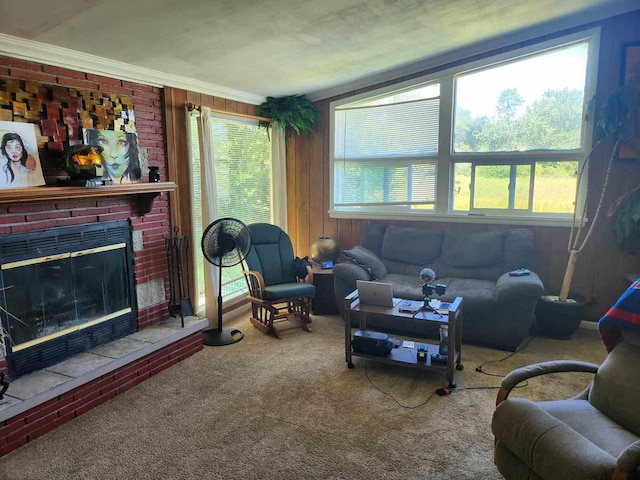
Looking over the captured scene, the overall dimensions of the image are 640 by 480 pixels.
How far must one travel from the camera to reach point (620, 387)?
191 cm

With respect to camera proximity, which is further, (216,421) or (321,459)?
(216,421)

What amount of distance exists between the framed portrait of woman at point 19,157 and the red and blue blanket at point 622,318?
3.27 meters

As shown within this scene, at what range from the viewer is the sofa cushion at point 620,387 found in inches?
72.7

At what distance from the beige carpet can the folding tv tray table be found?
0.45 ft

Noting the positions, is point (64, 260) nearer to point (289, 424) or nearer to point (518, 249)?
point (289, 424)

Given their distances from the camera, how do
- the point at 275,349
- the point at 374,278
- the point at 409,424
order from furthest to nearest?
the point at 374,278, the point at 275,349, the point at 409,424

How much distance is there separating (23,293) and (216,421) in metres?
1.46

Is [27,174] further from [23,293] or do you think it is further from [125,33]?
[125,33]

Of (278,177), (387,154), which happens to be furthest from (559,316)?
(278,177)

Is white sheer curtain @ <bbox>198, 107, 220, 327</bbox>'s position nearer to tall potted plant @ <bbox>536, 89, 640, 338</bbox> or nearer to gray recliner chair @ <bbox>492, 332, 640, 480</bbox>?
gray recliner chair @ <bbox>492, 332, 640, 480</bbox>

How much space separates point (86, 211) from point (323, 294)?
7.93 feet

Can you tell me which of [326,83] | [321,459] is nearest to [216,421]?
[321,459]

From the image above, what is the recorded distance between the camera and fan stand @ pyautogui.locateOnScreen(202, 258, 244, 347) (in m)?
3.85

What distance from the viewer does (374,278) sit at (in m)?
4.24
